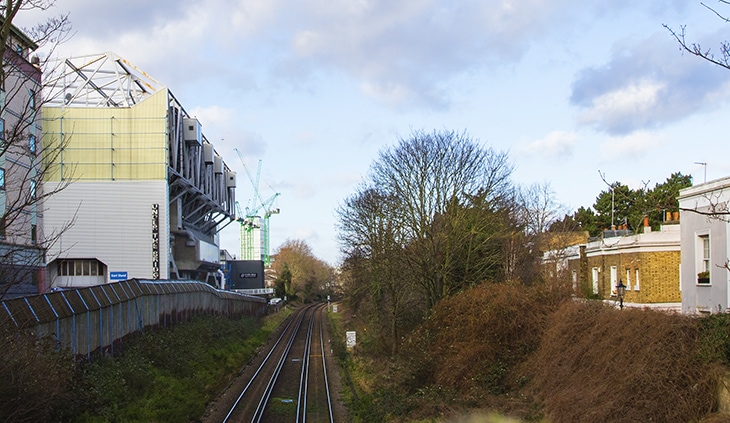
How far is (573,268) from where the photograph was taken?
31.2 metres

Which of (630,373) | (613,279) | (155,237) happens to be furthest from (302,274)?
(630,373)

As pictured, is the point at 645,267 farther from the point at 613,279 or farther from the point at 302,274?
the point at 302,274

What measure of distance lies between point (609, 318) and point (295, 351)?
30605mm

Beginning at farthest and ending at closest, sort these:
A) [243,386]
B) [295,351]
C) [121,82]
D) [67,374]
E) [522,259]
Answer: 1. [121,82]
2. [295,351]
3. [522,259]
4. [243,386]
5. [67,374]

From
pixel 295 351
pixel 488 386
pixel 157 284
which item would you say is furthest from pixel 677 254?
pixel 295 351

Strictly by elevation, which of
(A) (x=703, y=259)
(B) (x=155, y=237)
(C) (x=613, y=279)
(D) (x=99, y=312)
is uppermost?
(B) (x=155, y=237)

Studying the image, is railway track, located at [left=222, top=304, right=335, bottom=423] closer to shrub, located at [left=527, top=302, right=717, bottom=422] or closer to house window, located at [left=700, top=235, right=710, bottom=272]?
shrub, located at [left=527, top=302, right=717, bottom=422]

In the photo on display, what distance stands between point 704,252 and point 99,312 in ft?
55.2

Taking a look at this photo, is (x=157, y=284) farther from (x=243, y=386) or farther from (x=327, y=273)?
(x=327, y=273)

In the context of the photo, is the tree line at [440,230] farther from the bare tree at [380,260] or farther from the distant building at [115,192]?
the distant building at [115,192]

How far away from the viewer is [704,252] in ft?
59.3

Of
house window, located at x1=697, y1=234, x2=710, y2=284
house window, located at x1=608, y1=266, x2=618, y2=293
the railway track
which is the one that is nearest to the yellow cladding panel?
the railway track

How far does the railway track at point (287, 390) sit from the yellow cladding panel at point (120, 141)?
27.5 meters

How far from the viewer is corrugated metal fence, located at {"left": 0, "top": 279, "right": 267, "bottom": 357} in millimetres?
14539
